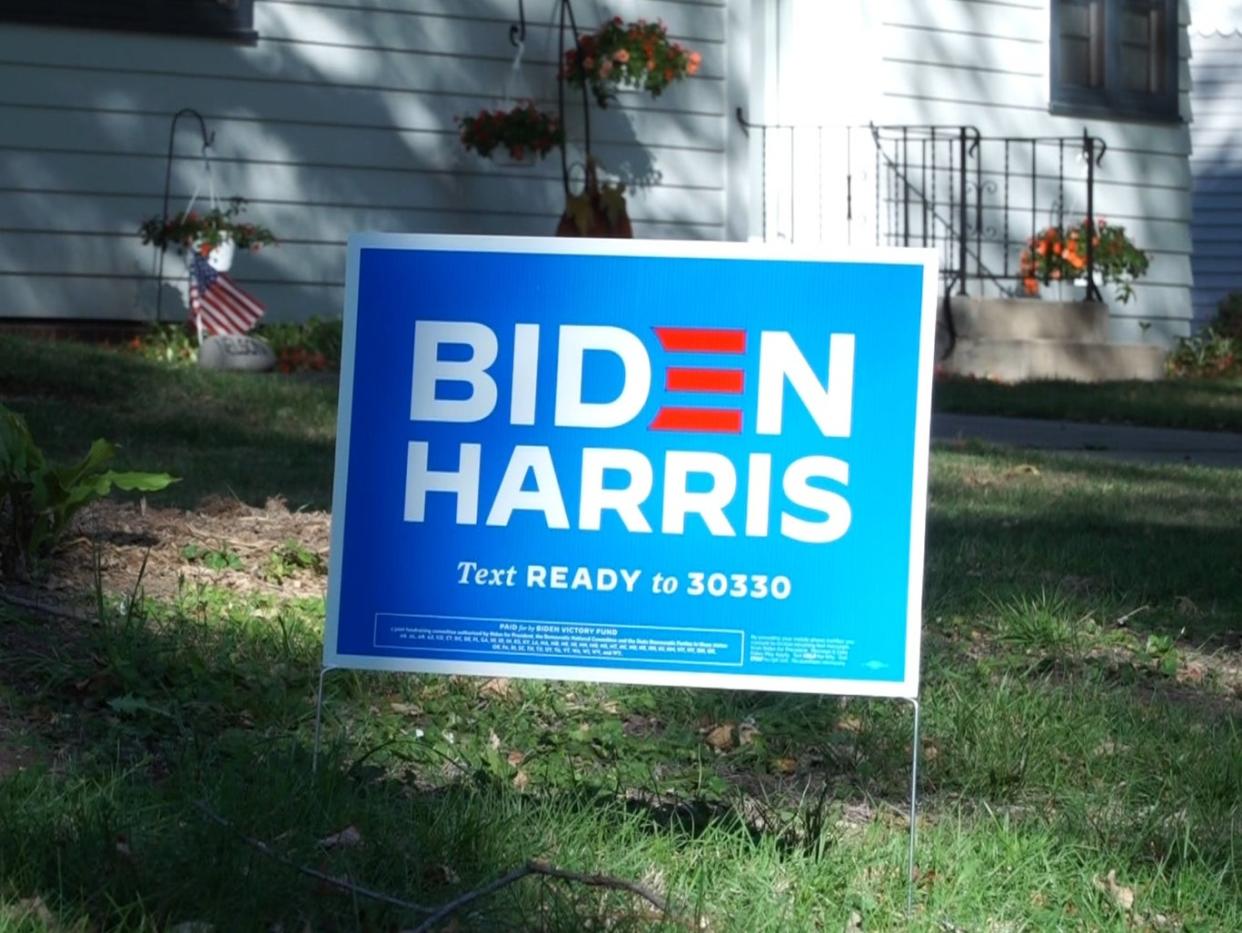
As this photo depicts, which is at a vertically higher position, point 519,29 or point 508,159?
point 519,29

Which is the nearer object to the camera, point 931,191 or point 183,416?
point 183,416

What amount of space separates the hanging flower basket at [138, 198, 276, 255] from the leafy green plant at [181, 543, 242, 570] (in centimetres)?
669

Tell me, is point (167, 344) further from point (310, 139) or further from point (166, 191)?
point (310, 139)

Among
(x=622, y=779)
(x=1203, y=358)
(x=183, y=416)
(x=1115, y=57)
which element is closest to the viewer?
(x=622, y=779)

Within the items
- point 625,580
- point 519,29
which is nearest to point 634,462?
point 625,580

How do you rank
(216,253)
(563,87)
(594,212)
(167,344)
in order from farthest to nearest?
(563,87), (594,212), (167,344), (216,253)

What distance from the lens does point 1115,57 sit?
16.8 meters

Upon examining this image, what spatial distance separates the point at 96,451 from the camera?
4922 mm

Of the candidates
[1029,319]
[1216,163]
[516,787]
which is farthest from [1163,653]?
[1216,163]

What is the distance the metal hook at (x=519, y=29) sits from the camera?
13766 millimetres

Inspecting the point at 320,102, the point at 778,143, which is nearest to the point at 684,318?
the point at 320,102

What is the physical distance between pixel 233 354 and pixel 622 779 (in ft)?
26.3

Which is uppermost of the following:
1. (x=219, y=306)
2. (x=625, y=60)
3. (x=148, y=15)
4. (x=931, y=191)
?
(x=625, y=60)

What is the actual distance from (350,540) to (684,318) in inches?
25.7
